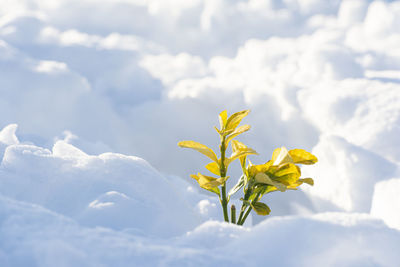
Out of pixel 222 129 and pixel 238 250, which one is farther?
pixel 222 129

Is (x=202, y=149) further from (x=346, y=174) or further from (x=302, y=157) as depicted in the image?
(x=346, y=174)

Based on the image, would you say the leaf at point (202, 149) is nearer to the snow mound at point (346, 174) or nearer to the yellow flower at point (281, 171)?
the yellow flower at point (281, 171)

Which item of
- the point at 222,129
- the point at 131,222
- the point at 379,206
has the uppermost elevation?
the point at 379,206

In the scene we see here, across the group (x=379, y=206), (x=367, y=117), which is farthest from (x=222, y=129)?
(x=367, y=117)

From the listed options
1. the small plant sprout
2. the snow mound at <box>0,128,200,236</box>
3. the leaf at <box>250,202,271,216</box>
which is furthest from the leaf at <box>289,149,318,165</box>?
the snow mound at <box>0,128,200,236</box>

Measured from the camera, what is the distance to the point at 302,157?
33.7 inches

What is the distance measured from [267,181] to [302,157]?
11 centimetres

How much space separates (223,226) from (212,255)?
0.09 m

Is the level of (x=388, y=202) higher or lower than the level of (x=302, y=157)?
higher

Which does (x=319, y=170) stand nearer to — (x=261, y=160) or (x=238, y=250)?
(x=261, y=160)

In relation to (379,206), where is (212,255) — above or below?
below

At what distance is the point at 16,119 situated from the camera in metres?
3.27

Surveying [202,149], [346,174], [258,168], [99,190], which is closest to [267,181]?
[258,168]

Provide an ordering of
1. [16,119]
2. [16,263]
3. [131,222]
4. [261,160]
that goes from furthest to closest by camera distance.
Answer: [261,160] → [16,119] → [131,222] → [16,263]
